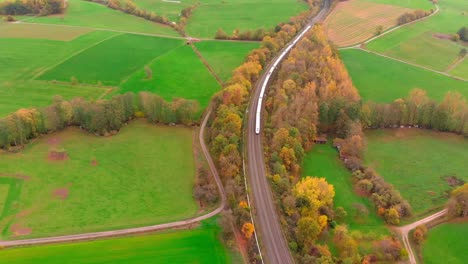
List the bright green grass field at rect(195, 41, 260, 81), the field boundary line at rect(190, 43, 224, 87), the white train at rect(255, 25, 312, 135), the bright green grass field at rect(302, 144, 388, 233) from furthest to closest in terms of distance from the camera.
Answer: the bright green grass field at rect(195, 41, 260, 81)
the field boundary line at rect(190, 43, 224, 87)
the white train at rect(255, 25, 312, 135)
the bright green grass field at rect(302, 144, 388, 233)

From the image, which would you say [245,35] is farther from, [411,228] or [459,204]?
[411,228]

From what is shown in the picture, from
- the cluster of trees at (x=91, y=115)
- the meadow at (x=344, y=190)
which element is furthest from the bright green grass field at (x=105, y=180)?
the meadow at (x=344, y=190)

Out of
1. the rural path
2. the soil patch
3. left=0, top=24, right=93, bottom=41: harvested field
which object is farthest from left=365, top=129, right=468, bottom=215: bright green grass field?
left=0, top=24, right=93, bottom=41: harvested field

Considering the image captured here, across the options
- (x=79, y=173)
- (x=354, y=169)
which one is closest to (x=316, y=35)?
(x=354, y=169)

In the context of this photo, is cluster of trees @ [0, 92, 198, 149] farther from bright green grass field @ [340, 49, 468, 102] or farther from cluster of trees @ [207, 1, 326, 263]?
bright green grass field @ [340, 49, 468, 102]

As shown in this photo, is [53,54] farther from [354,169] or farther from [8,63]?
[354,169]

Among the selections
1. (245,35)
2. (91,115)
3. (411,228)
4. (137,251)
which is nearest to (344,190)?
(411,228)
